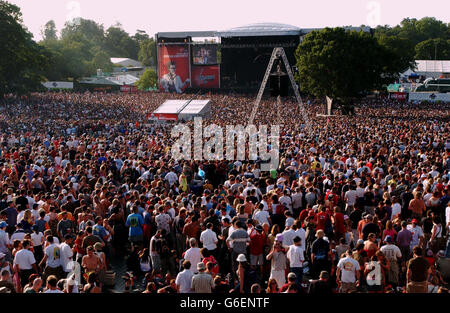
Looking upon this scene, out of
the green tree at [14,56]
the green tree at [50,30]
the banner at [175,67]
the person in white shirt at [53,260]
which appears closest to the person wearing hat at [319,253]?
the person in white shirt at [53,260]

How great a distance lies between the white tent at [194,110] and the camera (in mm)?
35500

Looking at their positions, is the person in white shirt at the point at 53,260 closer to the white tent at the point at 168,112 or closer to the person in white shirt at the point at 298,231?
the person in white shirt at the point at 298,231

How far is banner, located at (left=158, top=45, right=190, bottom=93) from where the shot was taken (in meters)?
66.4

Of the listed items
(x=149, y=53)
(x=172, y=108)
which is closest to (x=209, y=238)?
(x=172, y=108)

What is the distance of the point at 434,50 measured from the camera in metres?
97.6

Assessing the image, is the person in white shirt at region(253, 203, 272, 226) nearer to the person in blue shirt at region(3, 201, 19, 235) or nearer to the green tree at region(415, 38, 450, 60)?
the person in blue shirt at region(3, 201, 19, 235)

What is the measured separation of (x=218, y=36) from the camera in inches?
2530

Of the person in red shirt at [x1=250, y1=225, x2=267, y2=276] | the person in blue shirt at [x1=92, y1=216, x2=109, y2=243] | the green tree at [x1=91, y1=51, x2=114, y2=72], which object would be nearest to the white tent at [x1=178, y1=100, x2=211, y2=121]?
the person in blue shirt at [x1=92, y1=216, x2=109, y2=243]

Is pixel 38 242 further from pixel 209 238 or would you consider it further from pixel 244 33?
pixel 244 33

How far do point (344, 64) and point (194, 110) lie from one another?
13.9 metres

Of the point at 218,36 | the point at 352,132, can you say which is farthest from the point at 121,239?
the point at 218,36

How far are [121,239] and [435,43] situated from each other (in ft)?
320

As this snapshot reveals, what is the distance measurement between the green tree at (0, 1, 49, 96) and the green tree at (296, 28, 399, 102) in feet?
96.8
